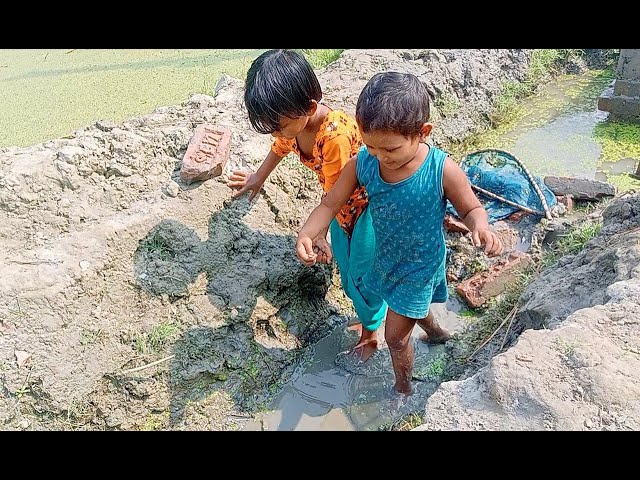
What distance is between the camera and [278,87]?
2.20 metres

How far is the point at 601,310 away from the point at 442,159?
73 cm

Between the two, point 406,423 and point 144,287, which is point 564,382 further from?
point 144,287

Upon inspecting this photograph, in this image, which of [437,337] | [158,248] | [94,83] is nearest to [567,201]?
[437,337]

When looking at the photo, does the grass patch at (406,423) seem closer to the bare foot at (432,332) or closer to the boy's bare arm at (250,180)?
the bare foot at (432,332)

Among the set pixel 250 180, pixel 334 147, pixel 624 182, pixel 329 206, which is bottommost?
pixel 624 182

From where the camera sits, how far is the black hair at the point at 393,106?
1915mm

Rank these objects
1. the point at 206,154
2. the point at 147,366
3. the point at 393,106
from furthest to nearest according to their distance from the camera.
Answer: the point at 206,154 → the point at 147,366 → the point at 393,106

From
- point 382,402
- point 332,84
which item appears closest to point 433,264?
point 382,402

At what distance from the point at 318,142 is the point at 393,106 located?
0.59 metres

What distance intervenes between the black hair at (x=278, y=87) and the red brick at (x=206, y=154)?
0.77 meters

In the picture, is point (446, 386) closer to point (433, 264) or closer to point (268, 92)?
point (433, 264)

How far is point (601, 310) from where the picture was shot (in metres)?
1.95

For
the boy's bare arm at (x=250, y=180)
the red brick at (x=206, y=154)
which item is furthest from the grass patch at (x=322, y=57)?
the boy's bare arm at (x=250, y=180)

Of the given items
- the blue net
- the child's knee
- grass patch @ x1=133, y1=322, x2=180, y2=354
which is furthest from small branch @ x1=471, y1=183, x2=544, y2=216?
grass patch @ x1=133, y1=322, x2=180, y2=354
